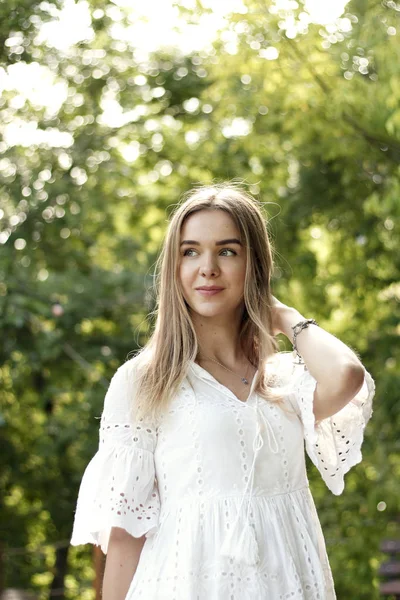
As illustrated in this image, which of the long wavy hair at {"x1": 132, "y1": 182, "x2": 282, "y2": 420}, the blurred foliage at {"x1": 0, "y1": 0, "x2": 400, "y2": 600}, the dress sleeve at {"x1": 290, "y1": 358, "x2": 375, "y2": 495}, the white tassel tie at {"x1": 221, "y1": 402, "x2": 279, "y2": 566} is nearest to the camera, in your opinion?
the white tassel tie at {"x1": 221, "y1": 402, "x2": 279, "y2": 566}

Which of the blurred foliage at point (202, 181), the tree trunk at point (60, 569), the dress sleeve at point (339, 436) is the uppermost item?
the dress sleeve at point (339, 436)

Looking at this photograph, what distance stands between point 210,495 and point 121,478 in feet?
0.67

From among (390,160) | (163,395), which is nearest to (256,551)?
(163,395)

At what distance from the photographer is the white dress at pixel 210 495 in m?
2.12

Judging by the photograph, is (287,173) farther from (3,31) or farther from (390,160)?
(3,31)

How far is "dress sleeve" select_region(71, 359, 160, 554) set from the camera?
220cm

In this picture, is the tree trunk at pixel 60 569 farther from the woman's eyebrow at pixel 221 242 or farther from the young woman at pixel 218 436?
the woman's eyebrow at pixel 221 242

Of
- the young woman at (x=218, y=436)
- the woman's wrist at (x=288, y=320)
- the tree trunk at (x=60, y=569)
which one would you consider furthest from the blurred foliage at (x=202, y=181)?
the tree trunk at (x=60, y=569)

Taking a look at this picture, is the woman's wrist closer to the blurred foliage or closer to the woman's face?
the woman's face

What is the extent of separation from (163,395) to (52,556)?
340 inches

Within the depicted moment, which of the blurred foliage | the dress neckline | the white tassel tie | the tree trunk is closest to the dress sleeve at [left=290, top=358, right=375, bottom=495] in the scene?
the dress neckline

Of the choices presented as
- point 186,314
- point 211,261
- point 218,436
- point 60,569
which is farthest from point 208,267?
point 60,569

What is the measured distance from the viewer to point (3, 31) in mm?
3496

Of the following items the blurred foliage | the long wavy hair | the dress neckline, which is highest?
the long wavy hair
